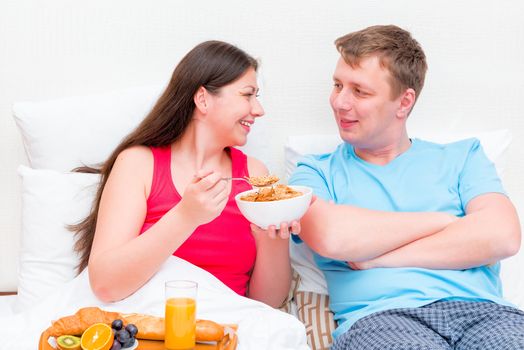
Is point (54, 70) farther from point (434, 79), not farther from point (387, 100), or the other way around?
point (434, 79)

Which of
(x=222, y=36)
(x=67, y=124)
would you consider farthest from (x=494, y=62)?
(x=67, y=124)

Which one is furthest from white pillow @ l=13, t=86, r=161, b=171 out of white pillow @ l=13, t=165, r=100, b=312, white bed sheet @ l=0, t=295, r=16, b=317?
white bed sheet @ l=0, t=295, r=16, b=317

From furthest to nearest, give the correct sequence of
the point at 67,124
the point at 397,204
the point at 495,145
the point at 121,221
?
the point at 495,145, the point at 67,124, the point at 397,204, the point at 121,221

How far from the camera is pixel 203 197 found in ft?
4.58

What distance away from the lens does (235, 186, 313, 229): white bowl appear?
1.37 meters

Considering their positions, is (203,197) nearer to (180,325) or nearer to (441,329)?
(180,325)

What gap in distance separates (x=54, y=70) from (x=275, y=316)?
45.5 inches

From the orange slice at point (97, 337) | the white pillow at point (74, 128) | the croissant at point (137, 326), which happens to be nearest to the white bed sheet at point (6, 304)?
the white pillow at point (74, 128)

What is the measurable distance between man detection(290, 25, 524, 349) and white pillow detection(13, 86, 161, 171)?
561 mm

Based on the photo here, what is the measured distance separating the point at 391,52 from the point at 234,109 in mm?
457

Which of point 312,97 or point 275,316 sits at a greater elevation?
point 312,97

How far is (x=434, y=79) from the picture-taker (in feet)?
7.16

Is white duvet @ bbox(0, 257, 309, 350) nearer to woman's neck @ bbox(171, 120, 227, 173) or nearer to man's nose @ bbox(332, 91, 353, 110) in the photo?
woman's neck @ bbox(171, 120, 227, 173)

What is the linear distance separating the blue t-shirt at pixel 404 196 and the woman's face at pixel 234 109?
0.20 meters
